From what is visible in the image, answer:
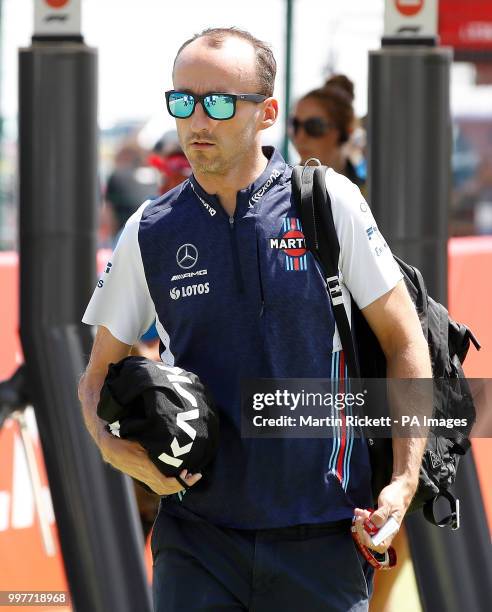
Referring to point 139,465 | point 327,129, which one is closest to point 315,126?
point 327,129

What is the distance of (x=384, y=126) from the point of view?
4.74m

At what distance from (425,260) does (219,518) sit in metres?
1.93

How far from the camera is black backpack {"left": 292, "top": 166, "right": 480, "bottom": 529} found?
3037 millimetres

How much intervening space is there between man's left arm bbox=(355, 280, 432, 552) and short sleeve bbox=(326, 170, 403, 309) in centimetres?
3

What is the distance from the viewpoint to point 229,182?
10.3 feet

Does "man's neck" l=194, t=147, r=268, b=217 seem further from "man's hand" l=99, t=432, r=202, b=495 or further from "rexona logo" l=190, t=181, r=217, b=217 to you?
"man's hand" l=99, t=432, r=202, b=495

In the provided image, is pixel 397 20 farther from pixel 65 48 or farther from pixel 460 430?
pixel 460 430

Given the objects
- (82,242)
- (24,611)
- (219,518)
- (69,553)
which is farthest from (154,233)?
(24,611)

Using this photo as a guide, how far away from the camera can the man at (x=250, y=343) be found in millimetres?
3004

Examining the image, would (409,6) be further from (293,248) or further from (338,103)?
(293,248)

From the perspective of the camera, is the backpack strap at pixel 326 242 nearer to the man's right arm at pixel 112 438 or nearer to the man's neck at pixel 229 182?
the man's neck at pixel 229 182

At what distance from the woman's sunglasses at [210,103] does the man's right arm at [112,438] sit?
546 mm

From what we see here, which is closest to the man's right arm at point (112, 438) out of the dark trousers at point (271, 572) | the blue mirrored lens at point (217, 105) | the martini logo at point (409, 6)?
the dark trousers at point (271, 572)

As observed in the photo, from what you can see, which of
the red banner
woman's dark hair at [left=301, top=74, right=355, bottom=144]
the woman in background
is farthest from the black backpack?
the red banner
